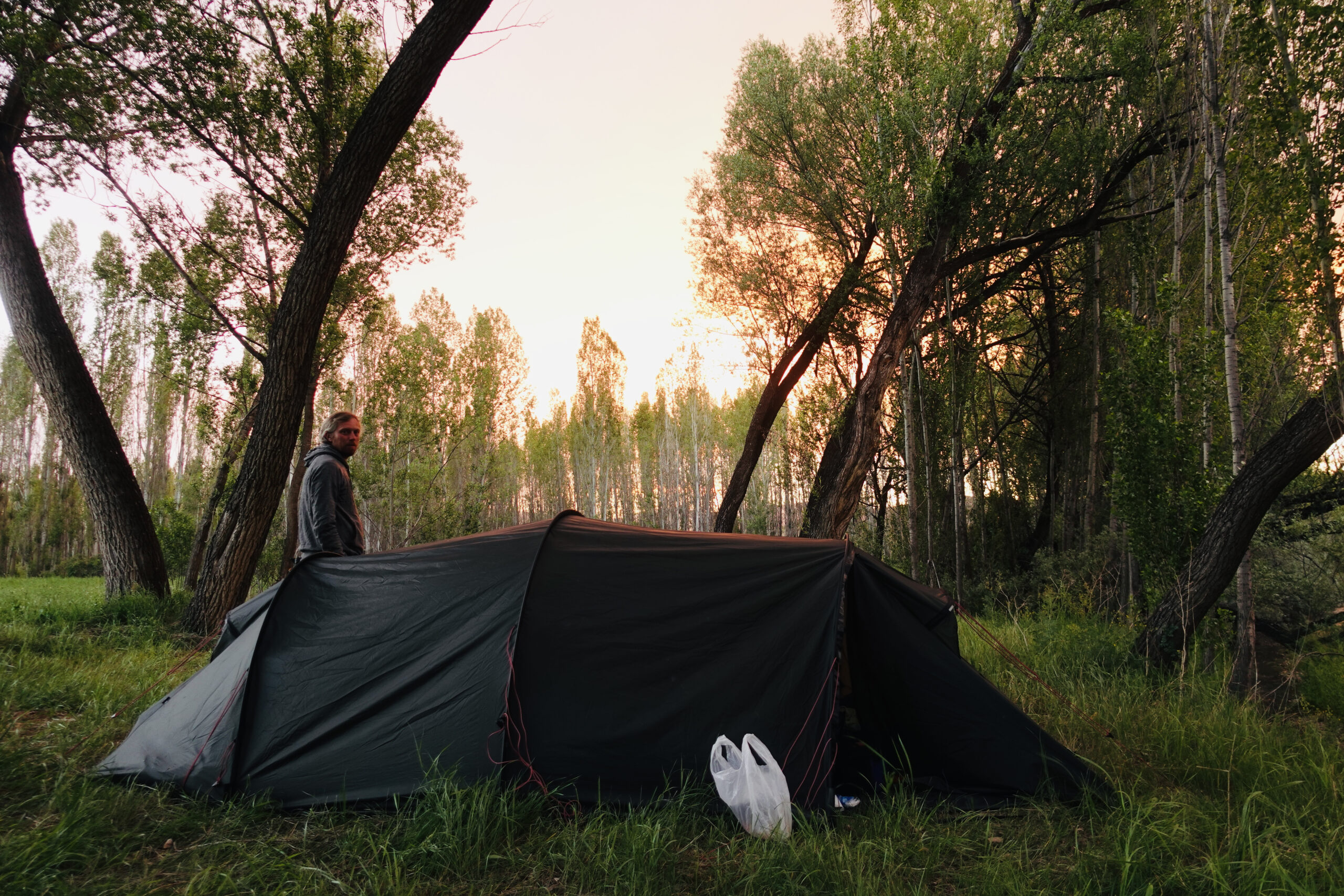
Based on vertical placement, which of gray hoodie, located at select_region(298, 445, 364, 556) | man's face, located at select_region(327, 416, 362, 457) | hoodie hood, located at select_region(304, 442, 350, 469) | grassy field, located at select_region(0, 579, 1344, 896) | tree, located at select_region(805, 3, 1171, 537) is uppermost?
tree, located at select_region(805, 3, 1171, 537)

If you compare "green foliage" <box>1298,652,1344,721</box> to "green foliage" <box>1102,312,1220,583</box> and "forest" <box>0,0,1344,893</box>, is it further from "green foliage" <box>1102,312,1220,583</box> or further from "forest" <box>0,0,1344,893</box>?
"green foliage" <box>1102,312,1220,583</box>

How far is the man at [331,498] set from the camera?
446cm

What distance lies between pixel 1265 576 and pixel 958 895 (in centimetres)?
808

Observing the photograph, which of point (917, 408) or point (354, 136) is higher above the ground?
point (354, 136)

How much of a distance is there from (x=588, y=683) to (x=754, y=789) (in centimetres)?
92

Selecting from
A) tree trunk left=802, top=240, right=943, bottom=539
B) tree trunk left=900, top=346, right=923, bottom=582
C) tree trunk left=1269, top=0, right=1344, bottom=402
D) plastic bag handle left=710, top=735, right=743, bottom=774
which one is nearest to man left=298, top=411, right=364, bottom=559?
plastic bag handle left=710, top=735, right=743, bottom=774

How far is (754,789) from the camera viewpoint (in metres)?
3.12

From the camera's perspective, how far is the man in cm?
446

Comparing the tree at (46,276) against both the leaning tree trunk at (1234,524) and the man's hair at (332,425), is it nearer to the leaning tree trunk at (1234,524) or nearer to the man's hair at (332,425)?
the man's hair at (332,425)

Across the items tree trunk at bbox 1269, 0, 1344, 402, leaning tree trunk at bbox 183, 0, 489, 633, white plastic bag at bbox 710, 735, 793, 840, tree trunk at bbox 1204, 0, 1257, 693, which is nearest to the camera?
white plastic bag at bbox 710, 735, 793, 840

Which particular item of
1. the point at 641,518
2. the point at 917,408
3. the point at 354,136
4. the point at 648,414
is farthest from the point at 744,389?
the point at 354,136

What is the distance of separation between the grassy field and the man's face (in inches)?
79.4

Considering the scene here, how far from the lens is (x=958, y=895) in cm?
271

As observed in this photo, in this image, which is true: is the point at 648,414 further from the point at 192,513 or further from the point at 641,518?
the point at 192,513
